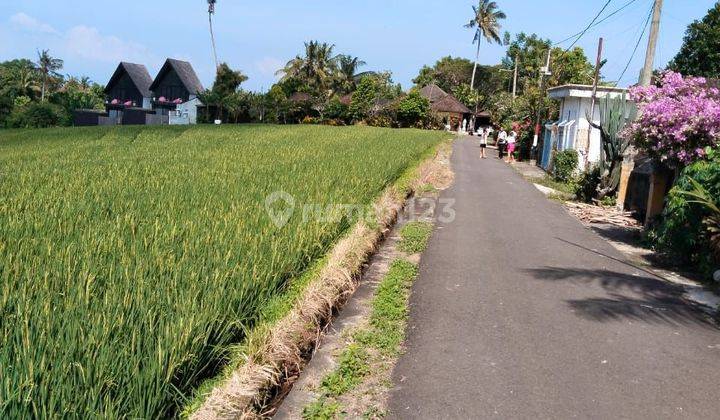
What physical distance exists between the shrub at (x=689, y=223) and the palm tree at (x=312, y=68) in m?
54.7

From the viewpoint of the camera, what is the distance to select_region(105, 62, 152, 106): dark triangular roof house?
6128cm

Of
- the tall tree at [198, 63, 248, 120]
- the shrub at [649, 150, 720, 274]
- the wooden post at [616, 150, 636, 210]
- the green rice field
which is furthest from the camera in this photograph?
the tall tree at [198, 63, 248, 120]

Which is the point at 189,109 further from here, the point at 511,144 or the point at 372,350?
the point at 372,350

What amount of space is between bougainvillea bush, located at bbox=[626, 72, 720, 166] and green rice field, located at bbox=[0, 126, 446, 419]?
521 centimetres

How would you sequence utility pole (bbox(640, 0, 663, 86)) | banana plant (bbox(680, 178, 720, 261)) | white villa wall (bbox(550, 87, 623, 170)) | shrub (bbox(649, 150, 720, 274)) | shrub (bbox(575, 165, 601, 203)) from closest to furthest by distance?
banana plant (bbox(680, 178, 720, 261)), shrub (bbox(649, 150, 720, 274)), utility pole (bbox(640, 0, 663, 86)), shrub (bbox(575, 165, 601, 203)), white villa wall (bbox(550, 87, 623, 170))

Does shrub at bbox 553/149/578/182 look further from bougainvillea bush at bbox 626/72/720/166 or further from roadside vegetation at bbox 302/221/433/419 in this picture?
roadside vegetation at bbox 302/221/433/419

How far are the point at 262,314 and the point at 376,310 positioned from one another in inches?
64.8

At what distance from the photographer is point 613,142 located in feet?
48.0

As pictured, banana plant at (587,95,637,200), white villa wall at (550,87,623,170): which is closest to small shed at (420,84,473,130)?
white villa wall at (550,87,623,170)

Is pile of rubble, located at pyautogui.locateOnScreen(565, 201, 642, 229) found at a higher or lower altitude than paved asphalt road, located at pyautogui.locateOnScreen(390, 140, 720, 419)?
higher

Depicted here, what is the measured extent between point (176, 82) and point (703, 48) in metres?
43.4

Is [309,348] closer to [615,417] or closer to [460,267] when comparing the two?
[615,417]

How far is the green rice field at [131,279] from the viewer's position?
2.93 m

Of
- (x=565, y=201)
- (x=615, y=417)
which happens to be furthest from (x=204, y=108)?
(x=615, y=417)
